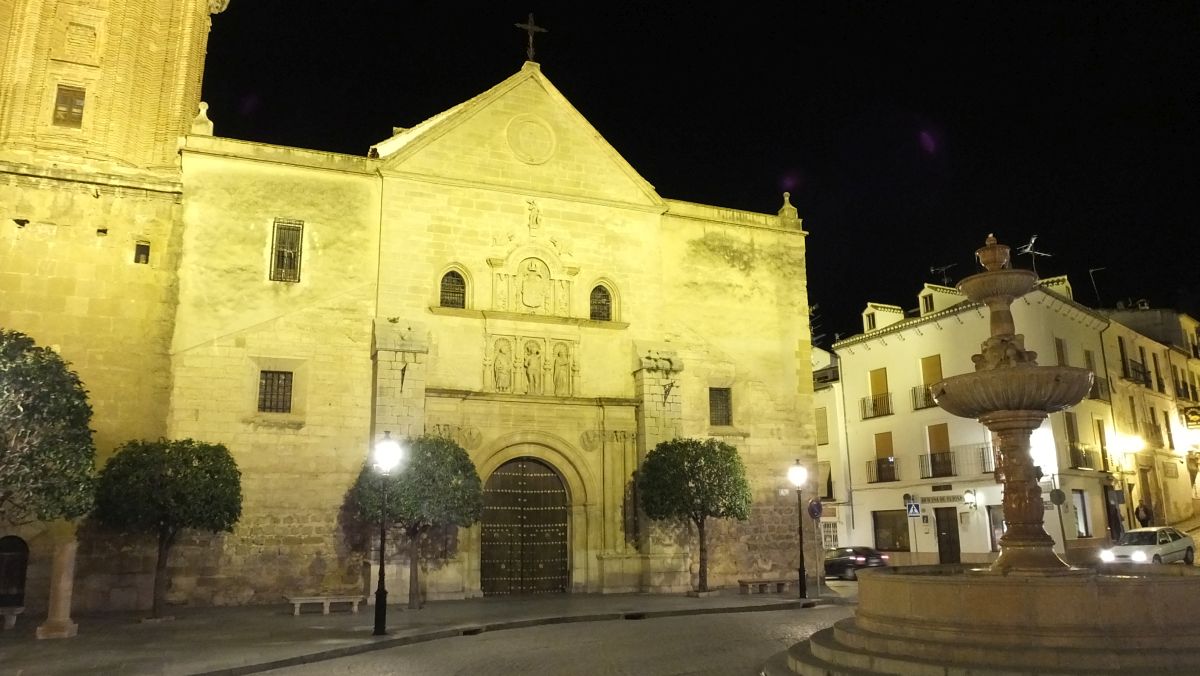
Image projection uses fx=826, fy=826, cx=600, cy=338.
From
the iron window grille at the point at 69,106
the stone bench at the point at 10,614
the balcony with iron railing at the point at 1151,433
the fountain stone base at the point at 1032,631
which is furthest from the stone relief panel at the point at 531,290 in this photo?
the balcony with iron railing at the point at 1151,433

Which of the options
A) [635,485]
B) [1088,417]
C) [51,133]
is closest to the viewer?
[51,133]

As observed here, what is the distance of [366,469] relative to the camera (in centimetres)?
1850

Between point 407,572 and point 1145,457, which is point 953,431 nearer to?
point 1145,457

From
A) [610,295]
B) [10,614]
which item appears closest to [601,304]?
[610,295]

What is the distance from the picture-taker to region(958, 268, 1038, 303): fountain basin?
11414 mm

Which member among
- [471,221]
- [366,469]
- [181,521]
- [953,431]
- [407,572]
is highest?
[471,221]

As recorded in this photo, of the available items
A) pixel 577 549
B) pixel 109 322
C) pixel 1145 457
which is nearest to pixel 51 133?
pixel 109 322

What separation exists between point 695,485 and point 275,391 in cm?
1027

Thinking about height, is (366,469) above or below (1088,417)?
below

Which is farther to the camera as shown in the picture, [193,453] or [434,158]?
[434,158]

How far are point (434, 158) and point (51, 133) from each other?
359 inches

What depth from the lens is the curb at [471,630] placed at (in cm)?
1109

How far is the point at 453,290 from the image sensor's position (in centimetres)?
2147

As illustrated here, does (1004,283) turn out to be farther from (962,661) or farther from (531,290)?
(531,290)
